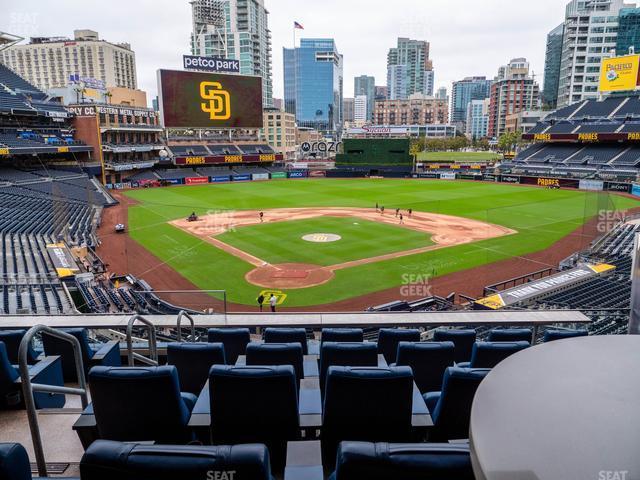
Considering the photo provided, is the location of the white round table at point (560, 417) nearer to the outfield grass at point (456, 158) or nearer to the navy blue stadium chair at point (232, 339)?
the navy blue stadium chair at point (232, 339)

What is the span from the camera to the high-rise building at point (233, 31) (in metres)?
134

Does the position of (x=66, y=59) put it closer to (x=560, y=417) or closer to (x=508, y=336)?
(x=508, y=336)

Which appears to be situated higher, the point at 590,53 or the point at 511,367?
the point at 590,53

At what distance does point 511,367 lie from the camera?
2.77 meters

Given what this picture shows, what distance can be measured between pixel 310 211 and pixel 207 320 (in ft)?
115

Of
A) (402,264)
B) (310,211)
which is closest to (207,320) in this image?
(402,264)

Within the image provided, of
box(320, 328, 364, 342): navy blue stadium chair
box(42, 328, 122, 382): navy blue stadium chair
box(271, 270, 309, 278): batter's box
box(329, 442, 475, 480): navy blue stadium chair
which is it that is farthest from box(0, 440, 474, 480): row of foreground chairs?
box(271, 270, 309, 278): batter's box

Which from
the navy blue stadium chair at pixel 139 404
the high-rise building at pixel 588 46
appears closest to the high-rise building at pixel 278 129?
the high-rise building at pixel 588 46

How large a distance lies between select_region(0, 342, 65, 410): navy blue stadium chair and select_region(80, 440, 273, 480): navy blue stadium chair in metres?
3.08

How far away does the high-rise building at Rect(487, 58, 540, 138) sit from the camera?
168125 mm

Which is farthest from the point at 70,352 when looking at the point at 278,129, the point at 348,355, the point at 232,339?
the point at 278,129

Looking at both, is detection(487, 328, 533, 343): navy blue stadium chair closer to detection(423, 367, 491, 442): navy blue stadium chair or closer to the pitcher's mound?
detection(423, 367, 491, 442): navy blue stadium chair

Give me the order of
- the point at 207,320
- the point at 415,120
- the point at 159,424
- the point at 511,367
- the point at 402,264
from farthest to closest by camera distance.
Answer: the point at 415,120, the point at 402,264, the point at 207,320, the point at 159,424, the point at 511,367

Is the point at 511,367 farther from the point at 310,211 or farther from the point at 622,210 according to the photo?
the point at 310,211
